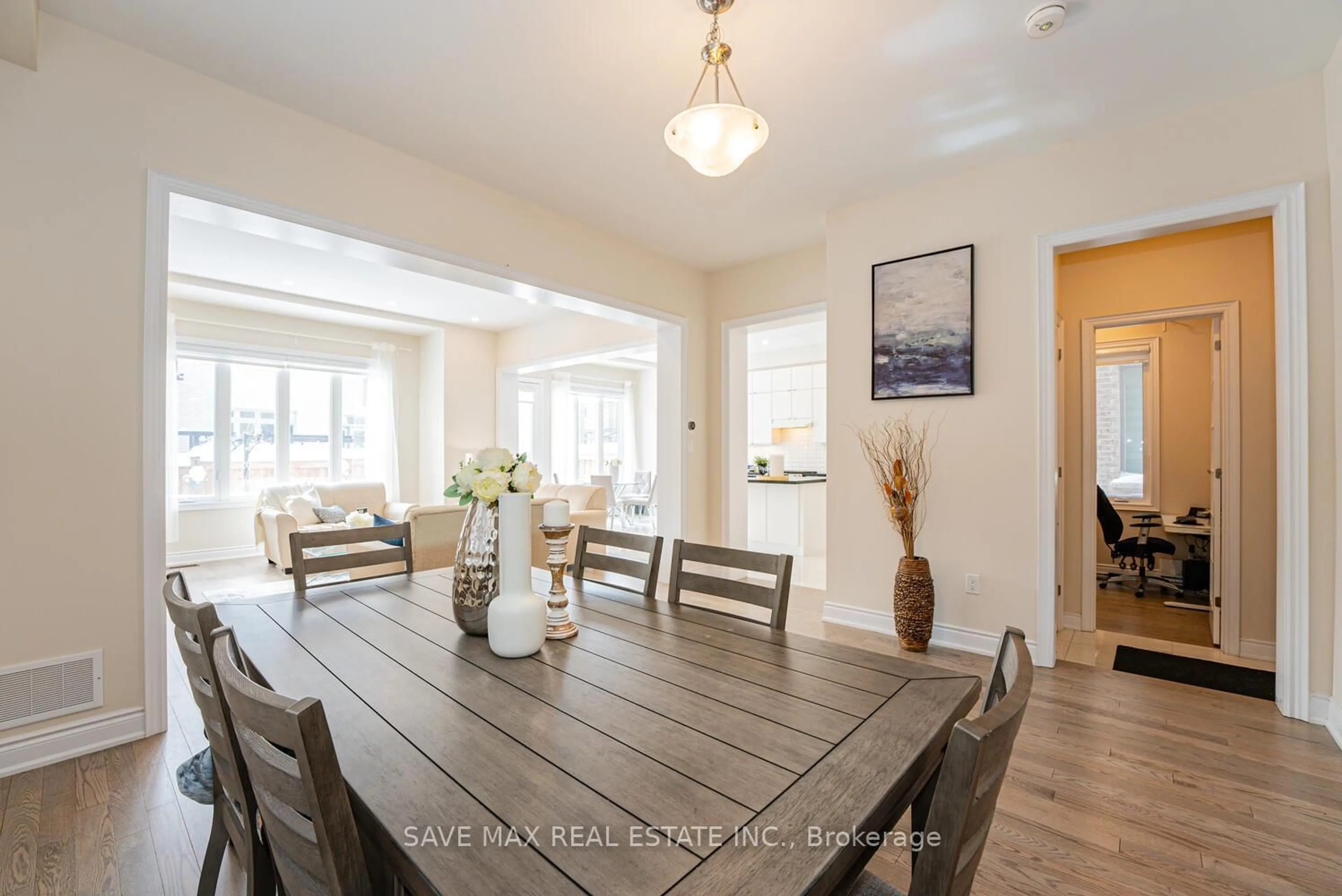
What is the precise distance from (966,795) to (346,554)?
7.37ft

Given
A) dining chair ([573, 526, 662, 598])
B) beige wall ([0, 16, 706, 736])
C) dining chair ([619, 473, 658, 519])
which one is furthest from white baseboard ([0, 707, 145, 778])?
dining chair ([619, 473, 658, 519])

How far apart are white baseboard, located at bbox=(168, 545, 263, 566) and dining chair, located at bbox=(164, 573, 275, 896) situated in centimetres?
632

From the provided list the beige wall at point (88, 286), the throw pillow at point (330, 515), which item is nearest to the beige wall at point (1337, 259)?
the beige wall at point (88, 286)

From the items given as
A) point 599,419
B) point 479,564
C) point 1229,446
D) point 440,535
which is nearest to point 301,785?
point 479,564

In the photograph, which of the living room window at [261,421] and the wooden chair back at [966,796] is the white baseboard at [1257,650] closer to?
the wooden chair back at [966,796]

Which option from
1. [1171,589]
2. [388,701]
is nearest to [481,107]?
[388,701]

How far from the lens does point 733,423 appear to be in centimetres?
517

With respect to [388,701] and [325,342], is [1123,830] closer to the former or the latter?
[388,701]

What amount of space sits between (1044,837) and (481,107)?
140 inches

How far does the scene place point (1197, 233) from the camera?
3.46 metres

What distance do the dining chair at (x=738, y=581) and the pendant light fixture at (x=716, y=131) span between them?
4.22 feet

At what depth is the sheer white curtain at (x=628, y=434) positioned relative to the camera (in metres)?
10.7

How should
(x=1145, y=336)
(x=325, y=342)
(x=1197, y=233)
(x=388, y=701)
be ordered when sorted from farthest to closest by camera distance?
(x=325, y=342)
(x=1145, y=336)
(x=1197, y=233)
(x=388, y=701)

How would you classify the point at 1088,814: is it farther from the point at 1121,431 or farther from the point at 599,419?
the point at 599,419
